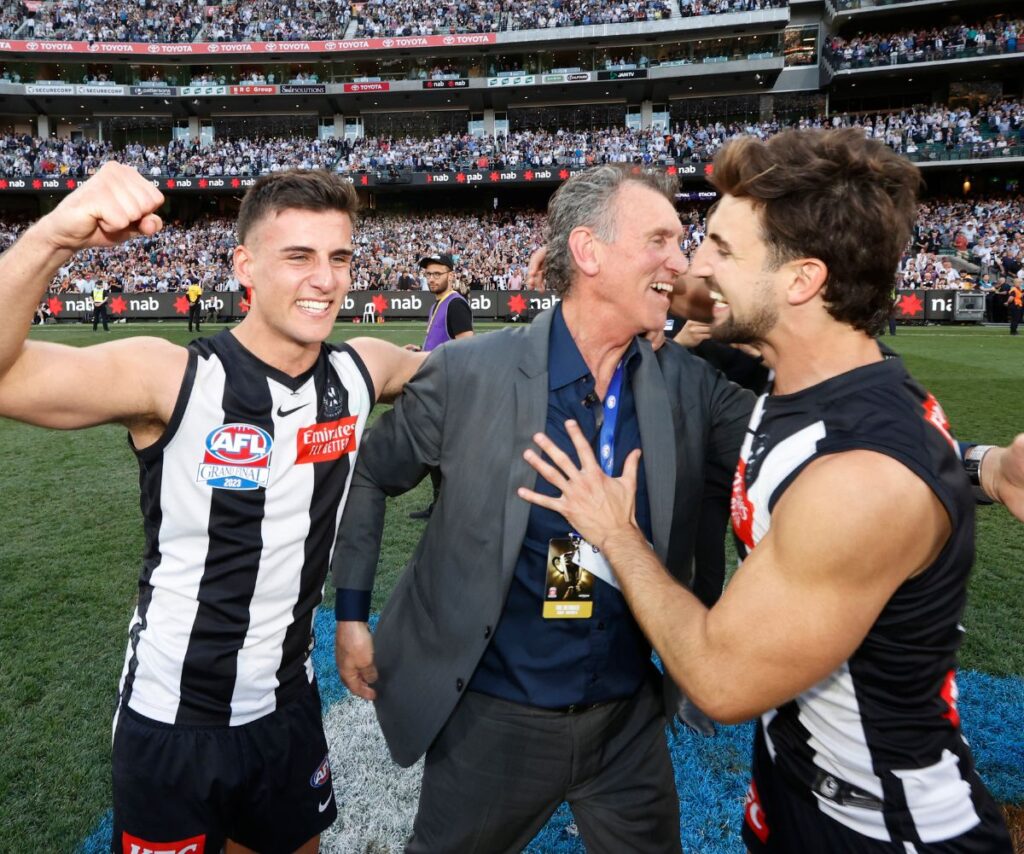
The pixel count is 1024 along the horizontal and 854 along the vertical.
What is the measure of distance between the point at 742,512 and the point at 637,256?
0.99 m

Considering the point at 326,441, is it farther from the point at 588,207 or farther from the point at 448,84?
the point at 448,84

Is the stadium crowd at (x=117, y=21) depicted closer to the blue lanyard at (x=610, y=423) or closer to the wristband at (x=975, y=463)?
the blue lanyard at (x=610, y=423)

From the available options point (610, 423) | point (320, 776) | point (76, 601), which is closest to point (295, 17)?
point (76, 601)

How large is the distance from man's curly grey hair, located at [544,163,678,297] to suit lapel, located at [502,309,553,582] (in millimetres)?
339

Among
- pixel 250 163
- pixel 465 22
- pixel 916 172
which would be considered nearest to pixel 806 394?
pixel 916 172

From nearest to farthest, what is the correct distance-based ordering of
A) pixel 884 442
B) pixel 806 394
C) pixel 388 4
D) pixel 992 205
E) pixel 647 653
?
pixel 884 442, pixel 806 394, pixel 647 653, pixel 992 205, pixel 388 4

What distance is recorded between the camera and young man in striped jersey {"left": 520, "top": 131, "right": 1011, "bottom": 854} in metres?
1.57

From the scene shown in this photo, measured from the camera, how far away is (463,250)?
136 feet

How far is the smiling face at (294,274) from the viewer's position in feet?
7.89

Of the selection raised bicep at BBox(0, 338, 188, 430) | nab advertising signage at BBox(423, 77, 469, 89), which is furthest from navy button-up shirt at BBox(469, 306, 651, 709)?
nab advertising signage at BBox(423, 77, 469, 89)

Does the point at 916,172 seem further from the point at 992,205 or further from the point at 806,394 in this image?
the point at 992,205

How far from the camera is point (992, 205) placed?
127 feet

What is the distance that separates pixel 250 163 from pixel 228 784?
5023cm

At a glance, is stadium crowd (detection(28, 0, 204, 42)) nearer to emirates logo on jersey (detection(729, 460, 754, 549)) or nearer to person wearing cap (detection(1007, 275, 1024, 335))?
person wearing cap (detection(1007, 275, 1024, 335))
